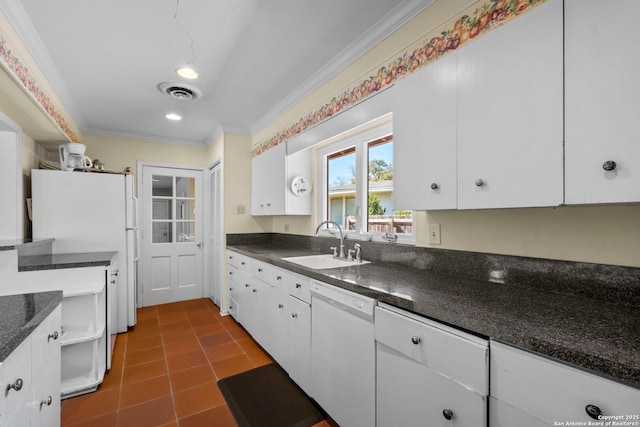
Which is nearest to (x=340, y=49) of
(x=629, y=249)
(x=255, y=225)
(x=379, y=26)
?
(x=379, y=26)

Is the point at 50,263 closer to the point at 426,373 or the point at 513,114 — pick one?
the point at 426,373

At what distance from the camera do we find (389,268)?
1752mm

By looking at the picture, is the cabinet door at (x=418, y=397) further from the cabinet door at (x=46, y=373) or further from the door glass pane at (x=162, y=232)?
the door glass pane at (x=162, y=232)

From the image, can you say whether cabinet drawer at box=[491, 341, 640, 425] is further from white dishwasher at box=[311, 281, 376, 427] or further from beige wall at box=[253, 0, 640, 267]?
beige wall at box=[253, 0, 640, 267]

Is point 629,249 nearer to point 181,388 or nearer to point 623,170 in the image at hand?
point 623,170

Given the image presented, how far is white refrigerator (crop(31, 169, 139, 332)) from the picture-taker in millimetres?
2379

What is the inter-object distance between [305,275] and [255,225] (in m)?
2.05

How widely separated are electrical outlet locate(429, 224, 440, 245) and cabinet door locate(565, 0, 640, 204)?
732mm

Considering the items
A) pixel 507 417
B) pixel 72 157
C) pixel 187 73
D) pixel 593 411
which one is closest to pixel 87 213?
pixel 72 157

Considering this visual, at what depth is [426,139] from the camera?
4.42 ft

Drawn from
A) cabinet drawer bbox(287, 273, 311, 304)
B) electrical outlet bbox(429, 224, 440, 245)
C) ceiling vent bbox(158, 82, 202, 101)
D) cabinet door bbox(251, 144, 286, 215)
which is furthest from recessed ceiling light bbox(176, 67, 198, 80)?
electrical outlet bbox(429, 224, 440, 245)

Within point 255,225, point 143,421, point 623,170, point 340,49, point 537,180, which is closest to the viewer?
point 623,170

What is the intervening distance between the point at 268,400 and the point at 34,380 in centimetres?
128

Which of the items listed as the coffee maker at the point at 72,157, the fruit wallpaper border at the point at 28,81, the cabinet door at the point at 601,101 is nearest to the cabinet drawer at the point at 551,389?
the cabinet door at the point at 601,101
